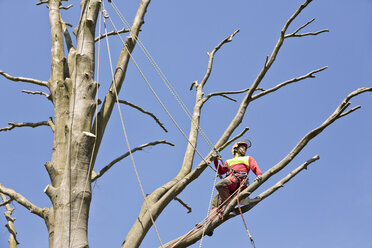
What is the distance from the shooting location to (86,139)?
14.4ft

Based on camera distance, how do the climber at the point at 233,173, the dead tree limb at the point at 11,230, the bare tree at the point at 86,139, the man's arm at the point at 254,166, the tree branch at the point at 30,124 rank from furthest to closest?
the dead tree limb at the point at 11,230 < the man's arm at the point at 254,166 < the climber at the point at 233,173 < the tree branch at the point at 30,124 < the bare tree at the point at 86,139

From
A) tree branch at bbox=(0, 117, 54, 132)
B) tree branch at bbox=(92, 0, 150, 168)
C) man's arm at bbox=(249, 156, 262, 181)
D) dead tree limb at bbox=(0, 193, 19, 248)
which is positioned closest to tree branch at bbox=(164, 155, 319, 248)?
tree branch at bbox=(92, 0, 150, 168)

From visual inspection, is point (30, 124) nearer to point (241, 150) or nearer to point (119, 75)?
point (119, 75)

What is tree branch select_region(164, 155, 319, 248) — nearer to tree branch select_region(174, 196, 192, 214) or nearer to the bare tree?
the bare tree

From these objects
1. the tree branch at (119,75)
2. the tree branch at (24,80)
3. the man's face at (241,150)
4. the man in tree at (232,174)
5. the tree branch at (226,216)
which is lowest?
the tree branch at (226,216)

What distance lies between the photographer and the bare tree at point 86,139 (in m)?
4.21

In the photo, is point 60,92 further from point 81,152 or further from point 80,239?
point 80,239

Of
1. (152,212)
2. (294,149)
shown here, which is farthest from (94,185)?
(294,149)

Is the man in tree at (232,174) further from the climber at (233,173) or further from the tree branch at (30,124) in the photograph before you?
the tree branch at (30,124)

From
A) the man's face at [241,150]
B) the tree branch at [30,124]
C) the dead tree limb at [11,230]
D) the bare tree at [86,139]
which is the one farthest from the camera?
the dead tree limb at [11,230]

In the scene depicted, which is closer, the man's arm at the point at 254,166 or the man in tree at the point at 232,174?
the man in tree at the point at 232,174

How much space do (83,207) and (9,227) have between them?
10.5ft

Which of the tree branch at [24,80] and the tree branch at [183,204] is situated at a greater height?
the tree branch at [24,80]

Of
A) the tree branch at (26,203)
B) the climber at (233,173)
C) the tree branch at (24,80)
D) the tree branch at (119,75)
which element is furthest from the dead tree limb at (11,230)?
the tree branch at (119,75)
